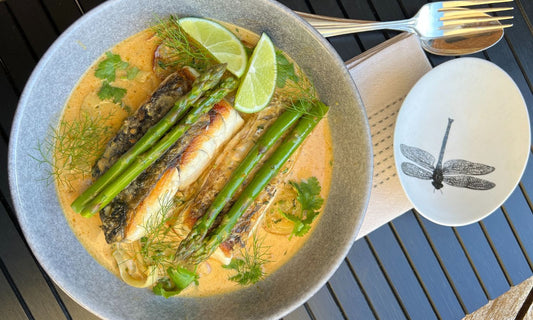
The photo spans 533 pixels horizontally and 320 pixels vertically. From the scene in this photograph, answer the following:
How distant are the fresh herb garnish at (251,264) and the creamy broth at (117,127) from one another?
3cm

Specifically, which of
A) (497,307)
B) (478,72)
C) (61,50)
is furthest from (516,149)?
(61,50)

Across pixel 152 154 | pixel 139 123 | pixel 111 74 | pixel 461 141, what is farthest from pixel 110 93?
pixel 461 141

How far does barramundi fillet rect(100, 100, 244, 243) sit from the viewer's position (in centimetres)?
248

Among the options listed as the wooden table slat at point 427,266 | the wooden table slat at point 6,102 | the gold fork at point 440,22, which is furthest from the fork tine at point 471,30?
the wooden table slat at point 6,102

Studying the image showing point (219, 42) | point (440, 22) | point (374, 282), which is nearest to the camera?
point (219, 42)

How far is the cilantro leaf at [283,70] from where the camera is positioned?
2666mm

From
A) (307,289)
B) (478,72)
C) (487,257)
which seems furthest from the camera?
(487,257)

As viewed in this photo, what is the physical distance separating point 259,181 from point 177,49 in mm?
908

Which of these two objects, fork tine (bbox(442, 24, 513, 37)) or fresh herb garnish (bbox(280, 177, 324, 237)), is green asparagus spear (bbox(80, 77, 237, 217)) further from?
fork tine (bbox(442, 24, 513, 37))

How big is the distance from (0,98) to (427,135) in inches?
104

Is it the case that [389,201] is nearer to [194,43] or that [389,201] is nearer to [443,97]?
[443,97]

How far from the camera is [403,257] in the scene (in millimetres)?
3037

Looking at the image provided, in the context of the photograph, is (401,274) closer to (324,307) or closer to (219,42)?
(324,307)

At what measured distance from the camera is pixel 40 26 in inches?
107
